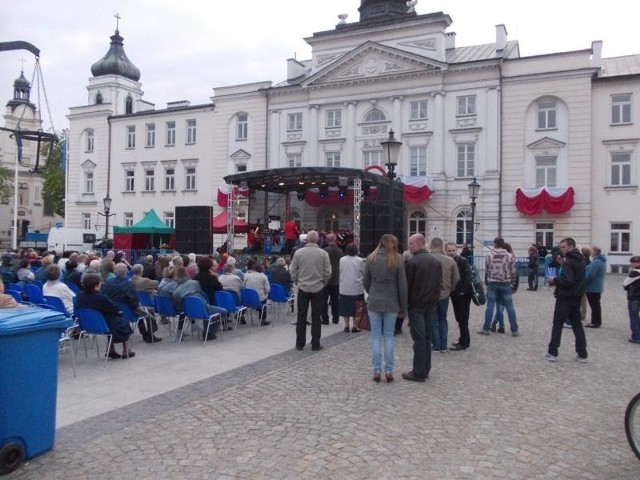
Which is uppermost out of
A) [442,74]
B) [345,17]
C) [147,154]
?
[345,17]

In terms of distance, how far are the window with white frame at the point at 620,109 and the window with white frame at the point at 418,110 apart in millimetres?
9856

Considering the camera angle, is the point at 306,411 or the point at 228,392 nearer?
the point at 306,411

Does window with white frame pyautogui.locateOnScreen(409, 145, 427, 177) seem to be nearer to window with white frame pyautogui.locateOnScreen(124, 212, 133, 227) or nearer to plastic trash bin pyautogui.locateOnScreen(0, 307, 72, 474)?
window with white frame pyautogui.locateOnScreen(124, 212, 133, 227)

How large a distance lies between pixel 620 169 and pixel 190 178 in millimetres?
27579

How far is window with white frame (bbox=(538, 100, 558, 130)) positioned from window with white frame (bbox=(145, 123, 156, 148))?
27231 mm

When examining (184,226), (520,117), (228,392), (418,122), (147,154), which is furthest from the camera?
(147,154)

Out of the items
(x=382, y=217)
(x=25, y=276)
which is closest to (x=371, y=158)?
(x=382, y=217)

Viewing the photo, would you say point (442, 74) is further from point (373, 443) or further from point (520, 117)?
point (373, 443)

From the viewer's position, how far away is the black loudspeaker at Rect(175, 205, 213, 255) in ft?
71.7

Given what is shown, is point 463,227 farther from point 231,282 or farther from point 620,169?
point 231,282

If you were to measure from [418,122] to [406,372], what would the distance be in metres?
27.7

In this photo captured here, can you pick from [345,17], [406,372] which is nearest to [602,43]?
[345,17]

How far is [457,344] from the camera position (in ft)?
30.6

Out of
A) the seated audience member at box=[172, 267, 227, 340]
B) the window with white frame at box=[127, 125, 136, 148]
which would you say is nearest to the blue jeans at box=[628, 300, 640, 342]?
the seated audience member at box=[172, 267, 227, 340]
